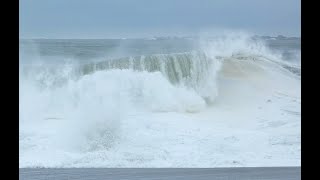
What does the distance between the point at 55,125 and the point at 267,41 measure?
194cm

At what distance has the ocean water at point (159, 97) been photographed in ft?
10.2

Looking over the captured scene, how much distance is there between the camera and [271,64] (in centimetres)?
395

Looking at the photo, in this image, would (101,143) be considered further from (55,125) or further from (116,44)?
(116,44)

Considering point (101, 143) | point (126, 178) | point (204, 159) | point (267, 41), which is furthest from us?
point (267, 41)

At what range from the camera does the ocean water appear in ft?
10.2

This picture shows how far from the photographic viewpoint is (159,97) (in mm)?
3717

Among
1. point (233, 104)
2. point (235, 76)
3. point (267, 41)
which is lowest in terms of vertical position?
point (233, 104)

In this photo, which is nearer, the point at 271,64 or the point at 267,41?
the point at 267,41

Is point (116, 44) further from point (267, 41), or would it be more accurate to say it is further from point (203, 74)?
point (267, 41)

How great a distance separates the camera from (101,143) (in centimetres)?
308
